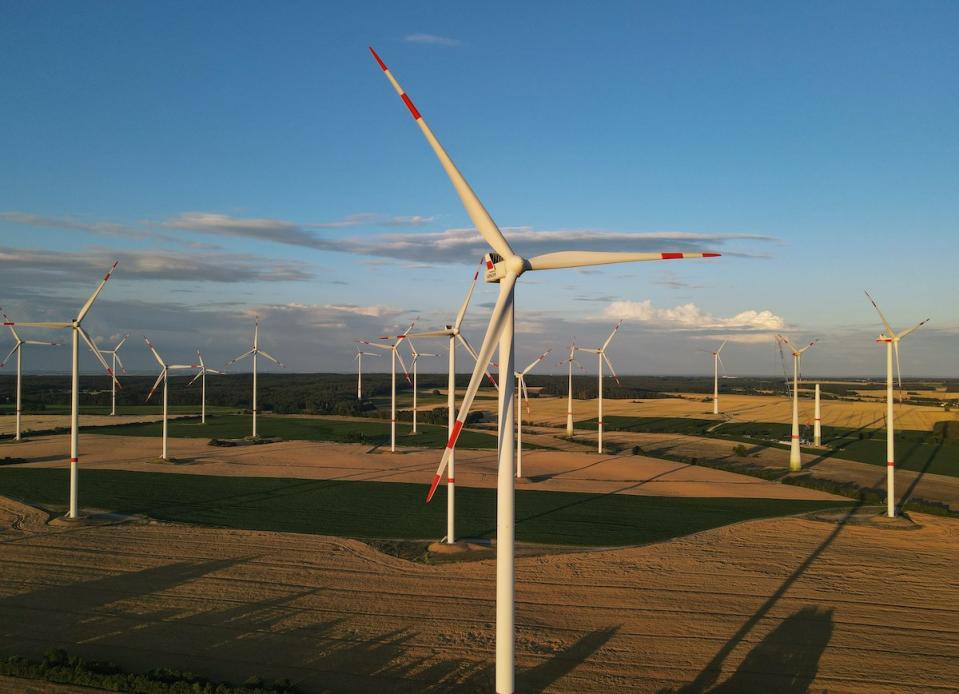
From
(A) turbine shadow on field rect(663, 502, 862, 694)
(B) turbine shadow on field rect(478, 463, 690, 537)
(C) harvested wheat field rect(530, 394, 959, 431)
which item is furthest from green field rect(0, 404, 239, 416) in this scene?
(A) turbine shadow on field rect(663, 502, 862, 694)

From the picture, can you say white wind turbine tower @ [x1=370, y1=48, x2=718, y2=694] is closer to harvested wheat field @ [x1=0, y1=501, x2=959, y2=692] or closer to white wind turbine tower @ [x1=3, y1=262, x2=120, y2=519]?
harvested wheat field @ [x1=0, y1=501, x2=959, y2=692]

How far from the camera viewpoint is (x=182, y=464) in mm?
55031

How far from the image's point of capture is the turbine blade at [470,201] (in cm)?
1400

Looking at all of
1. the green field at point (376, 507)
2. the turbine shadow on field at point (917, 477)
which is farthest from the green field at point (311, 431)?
the turbine shadow on field at point (917, 477)

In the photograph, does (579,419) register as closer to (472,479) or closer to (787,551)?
(472,479)

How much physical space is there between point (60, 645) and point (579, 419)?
98.2 meters

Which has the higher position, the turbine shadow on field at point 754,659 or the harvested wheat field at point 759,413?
the turbine shadow on field at point 754,659

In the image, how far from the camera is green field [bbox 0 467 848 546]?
32.7 m

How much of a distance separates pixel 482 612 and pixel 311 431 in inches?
2731

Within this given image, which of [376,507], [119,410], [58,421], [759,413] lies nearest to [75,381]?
[376,507]

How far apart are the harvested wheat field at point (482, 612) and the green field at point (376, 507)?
3156mm

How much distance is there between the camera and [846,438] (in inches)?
3211

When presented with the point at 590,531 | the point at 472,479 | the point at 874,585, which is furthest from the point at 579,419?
the point at 874,585

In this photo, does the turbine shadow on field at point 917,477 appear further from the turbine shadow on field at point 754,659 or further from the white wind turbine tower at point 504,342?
the white wind turbine tower at point 504,342
